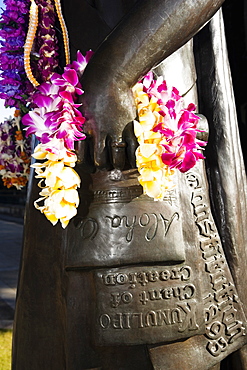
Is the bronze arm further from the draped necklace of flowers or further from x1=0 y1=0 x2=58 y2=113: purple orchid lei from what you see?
x1=0 y1=0 x2=58 y2=113: purple orchid lei

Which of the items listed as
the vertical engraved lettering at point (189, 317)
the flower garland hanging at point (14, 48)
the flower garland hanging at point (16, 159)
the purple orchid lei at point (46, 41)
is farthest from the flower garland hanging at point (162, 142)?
the flower garland hanging at point (16, 159)

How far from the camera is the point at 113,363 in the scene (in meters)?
1.19

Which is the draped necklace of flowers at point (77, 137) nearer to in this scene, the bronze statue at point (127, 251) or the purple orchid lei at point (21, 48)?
the bronze statue at point (127, 251)

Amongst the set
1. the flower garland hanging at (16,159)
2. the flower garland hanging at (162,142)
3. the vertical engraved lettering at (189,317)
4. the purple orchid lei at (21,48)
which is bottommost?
the vertical engraved lettering at (189,317)

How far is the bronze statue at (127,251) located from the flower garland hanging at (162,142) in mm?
31

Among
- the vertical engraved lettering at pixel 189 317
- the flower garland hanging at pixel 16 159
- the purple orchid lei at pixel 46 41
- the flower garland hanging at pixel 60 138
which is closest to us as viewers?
the flower garland hanging at pixel 60 138

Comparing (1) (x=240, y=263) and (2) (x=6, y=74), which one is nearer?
(1) (x=240, y=263)

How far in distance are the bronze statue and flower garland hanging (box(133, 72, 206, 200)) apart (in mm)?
31

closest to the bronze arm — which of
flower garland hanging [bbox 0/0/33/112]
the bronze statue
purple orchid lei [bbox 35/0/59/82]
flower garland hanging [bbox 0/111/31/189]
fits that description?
the bronze statue

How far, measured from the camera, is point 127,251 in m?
1.17

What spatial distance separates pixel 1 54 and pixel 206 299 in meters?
0.85

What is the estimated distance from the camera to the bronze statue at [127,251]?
43.9 inches

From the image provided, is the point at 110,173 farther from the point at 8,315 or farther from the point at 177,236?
the point at 8,315

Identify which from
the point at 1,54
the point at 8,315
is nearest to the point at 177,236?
the point at 1,54
